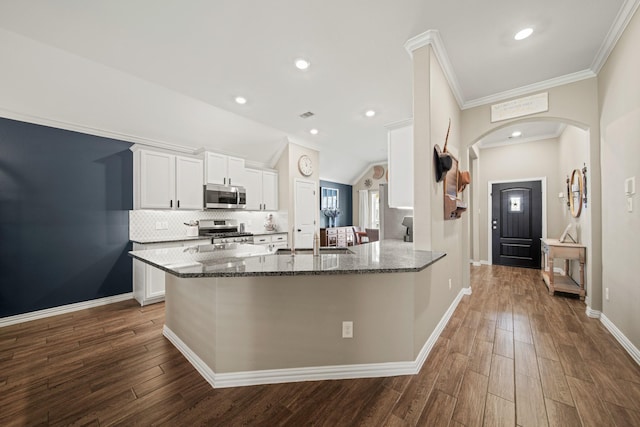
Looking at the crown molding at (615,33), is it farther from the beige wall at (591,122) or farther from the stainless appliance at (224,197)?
A: the stainless appliance at (224,197)

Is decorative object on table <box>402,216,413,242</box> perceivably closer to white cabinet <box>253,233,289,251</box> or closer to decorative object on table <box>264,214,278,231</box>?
white cabinet <box>253,233,289,251</box>

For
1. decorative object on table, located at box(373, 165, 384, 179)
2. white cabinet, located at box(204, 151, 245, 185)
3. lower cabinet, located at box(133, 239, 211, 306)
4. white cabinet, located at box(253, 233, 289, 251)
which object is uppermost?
decorative object on table, located at box(373, 165, 384, 179)

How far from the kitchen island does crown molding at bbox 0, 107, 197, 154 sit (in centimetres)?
283

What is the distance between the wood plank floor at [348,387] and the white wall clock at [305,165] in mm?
3966

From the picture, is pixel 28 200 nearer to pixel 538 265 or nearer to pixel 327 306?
pixel 327 306

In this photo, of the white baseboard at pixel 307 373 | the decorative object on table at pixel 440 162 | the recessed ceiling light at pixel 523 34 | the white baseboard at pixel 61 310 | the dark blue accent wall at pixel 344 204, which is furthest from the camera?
the dark blue accent wall at pixel 344 204

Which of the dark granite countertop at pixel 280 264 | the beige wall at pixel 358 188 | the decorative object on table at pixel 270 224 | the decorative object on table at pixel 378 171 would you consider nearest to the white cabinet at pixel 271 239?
the decorative object on table at pixel 270 224

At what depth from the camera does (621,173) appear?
231 cm

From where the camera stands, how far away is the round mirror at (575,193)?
3.76 m

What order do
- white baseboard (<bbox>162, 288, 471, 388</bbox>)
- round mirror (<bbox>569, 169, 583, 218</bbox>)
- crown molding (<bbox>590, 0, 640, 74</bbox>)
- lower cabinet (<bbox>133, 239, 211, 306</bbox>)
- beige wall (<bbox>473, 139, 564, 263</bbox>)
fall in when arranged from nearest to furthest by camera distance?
white baseboard (<bbox>162, 288, 471, 388</bbox>) → crown molding (<bbox>590, 0, 640, 74</bbox>) → lower cabinet (<bbox>133, 239, 211, 306</bbox>) → round mirror (<bbox>569, 169, 583, 218</bbox>) → beige wall (<bbox>473, 139, 564, 263</bbox>)

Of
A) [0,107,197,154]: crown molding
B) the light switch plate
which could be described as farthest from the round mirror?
[0,107,197,154]: crown molding

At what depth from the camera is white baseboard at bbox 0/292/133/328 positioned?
9.40 feet

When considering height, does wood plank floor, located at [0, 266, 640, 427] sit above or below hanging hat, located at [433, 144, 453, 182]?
below

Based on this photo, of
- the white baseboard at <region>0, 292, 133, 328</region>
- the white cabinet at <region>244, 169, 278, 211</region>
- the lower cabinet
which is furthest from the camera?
the white cabinet at <region>244, 169, 278, 211</region>
